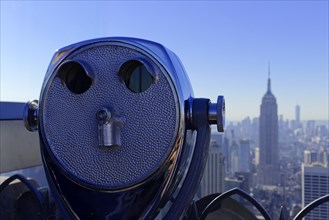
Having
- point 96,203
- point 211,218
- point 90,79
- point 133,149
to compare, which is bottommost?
point 211,218

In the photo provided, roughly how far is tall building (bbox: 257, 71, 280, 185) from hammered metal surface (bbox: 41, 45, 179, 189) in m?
23.0

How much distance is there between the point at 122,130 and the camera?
784mm

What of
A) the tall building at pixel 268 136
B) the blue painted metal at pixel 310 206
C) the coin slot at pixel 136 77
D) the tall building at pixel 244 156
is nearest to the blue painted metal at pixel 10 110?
the coin slot at pixel 136 77

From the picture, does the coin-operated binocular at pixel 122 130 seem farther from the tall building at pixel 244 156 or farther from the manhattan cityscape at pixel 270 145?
the tall building at pixel 244 156

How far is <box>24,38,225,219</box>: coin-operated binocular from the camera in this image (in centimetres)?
77

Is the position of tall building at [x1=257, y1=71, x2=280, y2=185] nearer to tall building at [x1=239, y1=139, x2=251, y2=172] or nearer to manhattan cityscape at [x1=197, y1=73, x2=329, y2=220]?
manhattan cityscape at [x1=197, y1=73, x2=329, y2=220]

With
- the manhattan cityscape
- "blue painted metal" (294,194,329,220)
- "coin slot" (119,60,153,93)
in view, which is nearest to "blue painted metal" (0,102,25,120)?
"coin slot" (119,60,153,93)

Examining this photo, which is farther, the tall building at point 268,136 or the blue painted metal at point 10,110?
the tall building at point 268,136

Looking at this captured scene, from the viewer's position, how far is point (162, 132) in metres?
0.77

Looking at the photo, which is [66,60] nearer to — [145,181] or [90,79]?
[90,79]

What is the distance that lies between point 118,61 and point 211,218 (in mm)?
574

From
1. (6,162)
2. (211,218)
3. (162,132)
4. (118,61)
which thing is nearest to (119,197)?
(162,132)

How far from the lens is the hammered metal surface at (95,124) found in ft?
2.53

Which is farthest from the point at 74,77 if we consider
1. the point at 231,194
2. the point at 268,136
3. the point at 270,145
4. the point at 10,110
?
the point at 268,136
